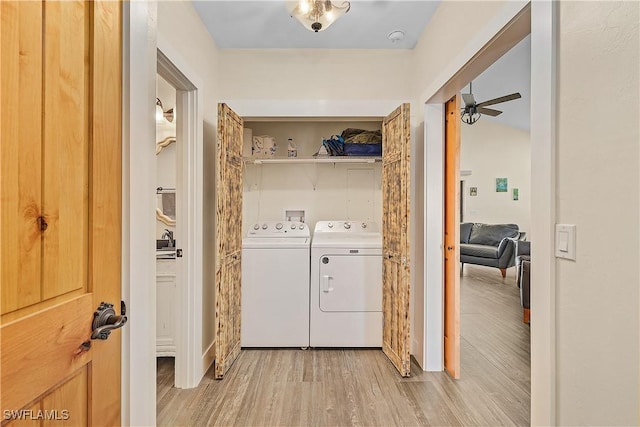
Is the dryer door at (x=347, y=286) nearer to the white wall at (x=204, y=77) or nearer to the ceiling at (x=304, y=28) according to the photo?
the white wall at (x=204, y=77)

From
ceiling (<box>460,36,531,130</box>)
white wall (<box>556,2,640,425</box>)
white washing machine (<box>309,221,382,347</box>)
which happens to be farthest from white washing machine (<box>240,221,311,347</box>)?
ceiling (<box>460,36,531,130</box>)

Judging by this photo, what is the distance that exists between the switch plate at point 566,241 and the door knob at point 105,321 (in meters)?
1.32

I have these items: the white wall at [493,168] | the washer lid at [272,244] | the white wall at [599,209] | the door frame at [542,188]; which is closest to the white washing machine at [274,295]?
the washer lid at [272,244]

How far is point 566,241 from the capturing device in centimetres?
101

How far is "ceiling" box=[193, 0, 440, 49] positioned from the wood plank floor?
264 cm

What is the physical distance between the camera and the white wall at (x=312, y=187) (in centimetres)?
332

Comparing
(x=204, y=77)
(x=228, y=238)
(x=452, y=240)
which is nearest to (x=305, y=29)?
(x=204, y=77)

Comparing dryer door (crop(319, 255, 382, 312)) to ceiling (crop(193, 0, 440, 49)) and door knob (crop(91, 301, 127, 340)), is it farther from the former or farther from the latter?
door knob (crop(91, 301, 127, 340))

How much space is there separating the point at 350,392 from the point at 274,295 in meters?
1.01

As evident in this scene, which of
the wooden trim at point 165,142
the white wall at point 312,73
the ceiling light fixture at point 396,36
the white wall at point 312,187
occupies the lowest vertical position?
the white wall at point 312,187

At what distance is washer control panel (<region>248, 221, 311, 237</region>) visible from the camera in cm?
303

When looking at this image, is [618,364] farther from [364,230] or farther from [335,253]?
[364,230]

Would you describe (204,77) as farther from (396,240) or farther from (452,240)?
(452,240)

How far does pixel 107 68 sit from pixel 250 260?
209cm
